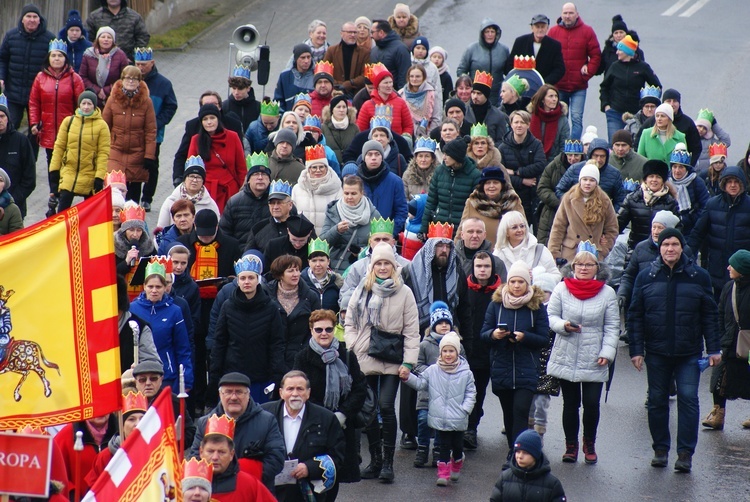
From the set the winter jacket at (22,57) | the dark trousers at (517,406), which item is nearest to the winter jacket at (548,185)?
the dark trousers at (517,406)

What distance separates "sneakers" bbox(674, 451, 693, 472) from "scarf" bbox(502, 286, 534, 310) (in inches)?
70.9

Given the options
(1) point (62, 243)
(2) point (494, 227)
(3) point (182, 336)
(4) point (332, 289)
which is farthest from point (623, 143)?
(1) point (62, 243)

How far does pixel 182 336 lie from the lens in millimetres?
12688

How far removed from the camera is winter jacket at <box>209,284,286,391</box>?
41.5ft

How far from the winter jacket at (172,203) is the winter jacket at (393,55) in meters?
5.69

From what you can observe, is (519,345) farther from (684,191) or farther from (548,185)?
(684,191)

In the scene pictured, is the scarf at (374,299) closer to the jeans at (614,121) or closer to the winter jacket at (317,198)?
the winter jacket at (317,198)

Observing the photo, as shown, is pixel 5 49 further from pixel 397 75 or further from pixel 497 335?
pixel 497 335

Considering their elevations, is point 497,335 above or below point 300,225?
below

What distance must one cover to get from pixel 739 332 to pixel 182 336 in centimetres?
483

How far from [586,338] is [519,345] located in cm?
64

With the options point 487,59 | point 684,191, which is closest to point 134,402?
point 684,191

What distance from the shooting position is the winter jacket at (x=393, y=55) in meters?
20.6

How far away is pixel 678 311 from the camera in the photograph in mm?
13008
